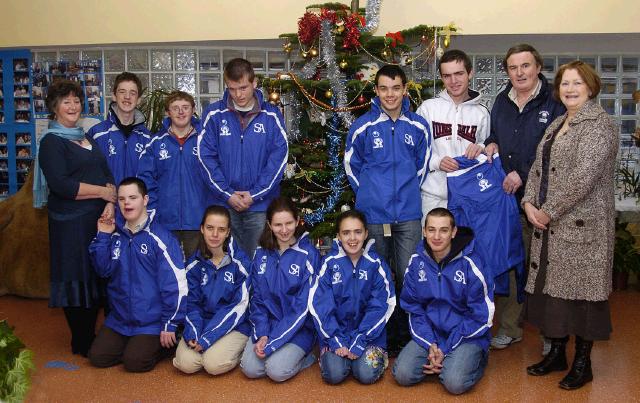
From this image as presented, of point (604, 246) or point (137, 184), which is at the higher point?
point (137, 184)

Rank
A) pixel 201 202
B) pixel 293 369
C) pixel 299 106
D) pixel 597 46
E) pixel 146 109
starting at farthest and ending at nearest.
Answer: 1. pixel 597 46
2. pixel 146 109
3. pixel 299 106
4. pixel 201 202
5. pixel 293 369

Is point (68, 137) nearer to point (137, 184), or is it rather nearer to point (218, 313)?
point (137, 184)

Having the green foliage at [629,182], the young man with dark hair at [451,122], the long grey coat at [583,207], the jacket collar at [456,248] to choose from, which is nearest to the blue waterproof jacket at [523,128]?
the young man with dark hair at [451,122]

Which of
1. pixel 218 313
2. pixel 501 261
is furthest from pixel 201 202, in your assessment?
pixel 501 261

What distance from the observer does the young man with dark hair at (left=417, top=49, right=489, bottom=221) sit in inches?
143

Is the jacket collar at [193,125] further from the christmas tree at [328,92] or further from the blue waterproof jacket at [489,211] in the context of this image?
the blue waterproof jacket at [489,211]

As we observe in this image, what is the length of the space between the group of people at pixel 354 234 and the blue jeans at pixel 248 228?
11 mm

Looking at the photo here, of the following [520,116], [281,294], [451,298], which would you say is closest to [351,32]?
[520,116]

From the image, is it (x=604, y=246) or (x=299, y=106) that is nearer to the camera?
(x=604, y=246)

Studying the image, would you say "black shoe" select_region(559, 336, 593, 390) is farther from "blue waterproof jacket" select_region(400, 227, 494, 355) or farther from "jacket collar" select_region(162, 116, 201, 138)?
"jacket collar" select_region(162, 116, 201, 138)

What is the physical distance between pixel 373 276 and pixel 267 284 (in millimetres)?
579

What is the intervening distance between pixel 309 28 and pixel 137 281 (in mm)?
2055

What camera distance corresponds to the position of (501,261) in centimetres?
355

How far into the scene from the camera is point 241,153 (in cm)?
381
